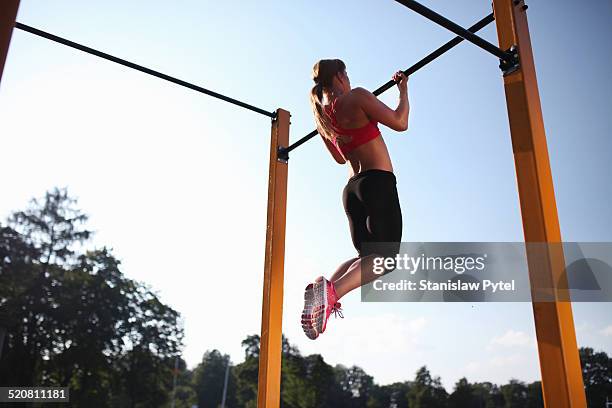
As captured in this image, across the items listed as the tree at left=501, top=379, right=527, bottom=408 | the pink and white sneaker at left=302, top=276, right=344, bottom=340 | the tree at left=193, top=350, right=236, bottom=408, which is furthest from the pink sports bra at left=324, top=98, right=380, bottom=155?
the tree at left=501, top=379, right=527, bottom=408

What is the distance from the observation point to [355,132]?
234cm

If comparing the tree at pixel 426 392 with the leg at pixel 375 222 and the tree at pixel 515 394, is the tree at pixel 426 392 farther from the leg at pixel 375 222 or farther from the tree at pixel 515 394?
the leg at pixel 375 222

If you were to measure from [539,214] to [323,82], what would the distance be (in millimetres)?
1238

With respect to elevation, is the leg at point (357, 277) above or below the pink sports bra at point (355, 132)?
below

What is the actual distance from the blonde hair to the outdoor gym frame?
497mm

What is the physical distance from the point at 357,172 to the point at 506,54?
84cm

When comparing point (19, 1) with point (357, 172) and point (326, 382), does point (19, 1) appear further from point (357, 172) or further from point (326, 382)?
point (326, 382)

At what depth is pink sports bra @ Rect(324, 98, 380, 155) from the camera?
2318mm

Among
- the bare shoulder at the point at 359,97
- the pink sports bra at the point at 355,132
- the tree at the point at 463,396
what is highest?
the bare shoulder at the point at 359,97

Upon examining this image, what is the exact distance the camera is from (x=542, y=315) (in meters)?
1.71

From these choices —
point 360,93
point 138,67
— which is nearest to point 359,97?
point 360,93

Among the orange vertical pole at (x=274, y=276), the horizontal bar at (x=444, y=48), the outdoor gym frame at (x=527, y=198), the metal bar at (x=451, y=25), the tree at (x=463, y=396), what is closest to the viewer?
the outdoor gym frame at (x=527, y=198)

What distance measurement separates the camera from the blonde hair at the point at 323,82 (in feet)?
8.18

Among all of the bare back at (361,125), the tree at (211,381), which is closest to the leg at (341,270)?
the bare back at (361,125)
